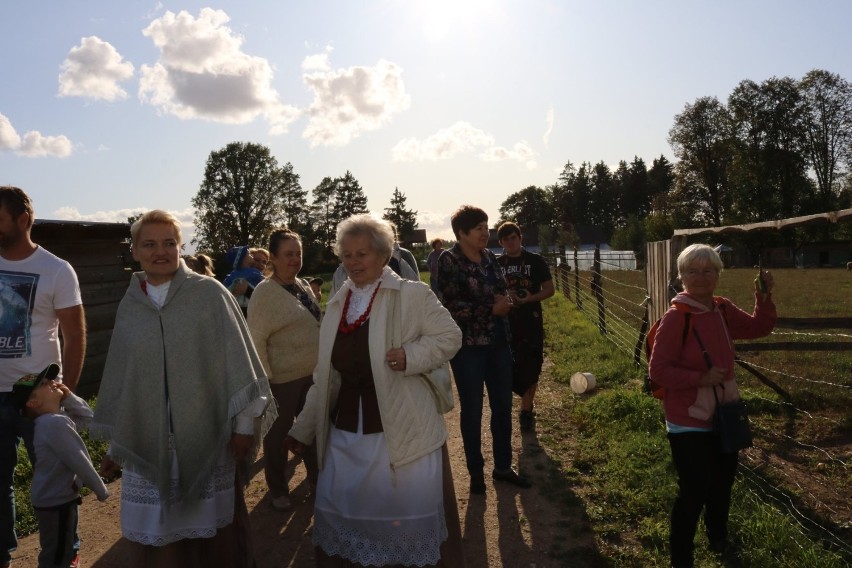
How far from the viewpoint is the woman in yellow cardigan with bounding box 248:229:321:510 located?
14.9 ft

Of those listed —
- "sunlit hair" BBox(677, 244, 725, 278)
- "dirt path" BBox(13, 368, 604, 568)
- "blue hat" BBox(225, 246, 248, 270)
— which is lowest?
"dirt path" BBox(13, 368, 604, 568)

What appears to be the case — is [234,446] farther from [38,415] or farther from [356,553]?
[38,415]

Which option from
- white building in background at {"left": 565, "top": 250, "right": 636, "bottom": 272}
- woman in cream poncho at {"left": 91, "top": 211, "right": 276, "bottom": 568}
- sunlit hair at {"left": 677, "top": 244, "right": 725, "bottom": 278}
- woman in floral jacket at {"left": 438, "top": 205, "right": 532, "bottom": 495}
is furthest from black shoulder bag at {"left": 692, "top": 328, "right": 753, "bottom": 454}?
white building in background at {"left": 565, "top": 250, "right": 636, "bottom": 272}

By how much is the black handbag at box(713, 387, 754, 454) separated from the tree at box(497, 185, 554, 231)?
316ft

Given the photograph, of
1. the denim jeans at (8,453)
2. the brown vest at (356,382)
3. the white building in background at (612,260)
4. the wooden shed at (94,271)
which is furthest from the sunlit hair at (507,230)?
the white building in background at (612,260)

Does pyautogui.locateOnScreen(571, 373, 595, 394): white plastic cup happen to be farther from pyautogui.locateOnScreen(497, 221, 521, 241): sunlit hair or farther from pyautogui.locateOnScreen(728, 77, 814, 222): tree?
pyautogui.locateOnScreen(728, 77, 814, 222): tree

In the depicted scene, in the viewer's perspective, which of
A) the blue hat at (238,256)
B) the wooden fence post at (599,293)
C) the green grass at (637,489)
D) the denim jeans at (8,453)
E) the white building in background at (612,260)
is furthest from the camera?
the white building in background at (612,260)

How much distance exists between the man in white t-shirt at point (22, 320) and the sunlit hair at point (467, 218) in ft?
8.42

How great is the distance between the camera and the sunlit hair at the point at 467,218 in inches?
187

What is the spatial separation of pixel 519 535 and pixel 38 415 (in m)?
2.92

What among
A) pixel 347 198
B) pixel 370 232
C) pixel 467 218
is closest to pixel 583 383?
pixel 467 218

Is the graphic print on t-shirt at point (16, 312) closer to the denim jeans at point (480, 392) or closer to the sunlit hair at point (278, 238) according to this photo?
the sunlit hair at point (278, 238)

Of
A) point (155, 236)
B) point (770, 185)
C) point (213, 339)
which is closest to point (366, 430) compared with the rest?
point (213, 339)

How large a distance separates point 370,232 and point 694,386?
1867 mm
